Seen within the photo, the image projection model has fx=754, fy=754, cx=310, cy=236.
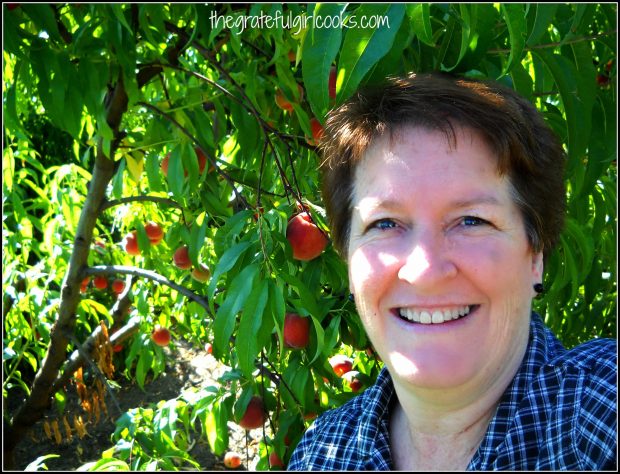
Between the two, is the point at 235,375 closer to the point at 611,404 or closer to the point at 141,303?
the point at 141,303

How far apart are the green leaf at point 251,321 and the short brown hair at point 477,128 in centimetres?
19

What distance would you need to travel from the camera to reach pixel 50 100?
165 centimetres

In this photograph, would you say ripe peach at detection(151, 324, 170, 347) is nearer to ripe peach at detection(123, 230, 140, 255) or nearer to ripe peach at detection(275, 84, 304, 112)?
ripe peach at detection(123, 230, 140, 255)

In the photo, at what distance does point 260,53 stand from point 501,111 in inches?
40.7

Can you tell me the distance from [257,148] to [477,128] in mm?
874

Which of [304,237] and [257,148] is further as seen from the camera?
[257,148]

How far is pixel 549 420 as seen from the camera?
1.14 metres

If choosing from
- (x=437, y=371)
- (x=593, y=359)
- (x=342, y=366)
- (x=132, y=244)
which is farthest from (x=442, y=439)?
(x=132, y=244)

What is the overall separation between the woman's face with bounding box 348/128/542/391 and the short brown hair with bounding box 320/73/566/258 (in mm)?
24

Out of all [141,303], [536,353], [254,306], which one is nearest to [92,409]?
[141,303]

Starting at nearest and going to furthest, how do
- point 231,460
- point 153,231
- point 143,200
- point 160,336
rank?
point 143,200 < point 153,231 < point 160,336 < point 231,460

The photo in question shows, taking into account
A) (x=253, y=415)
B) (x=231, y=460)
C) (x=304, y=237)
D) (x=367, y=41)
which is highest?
(x=367, y=41)

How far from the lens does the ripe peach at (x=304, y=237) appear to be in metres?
1.59

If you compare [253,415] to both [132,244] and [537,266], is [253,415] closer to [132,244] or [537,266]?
[537,266]
